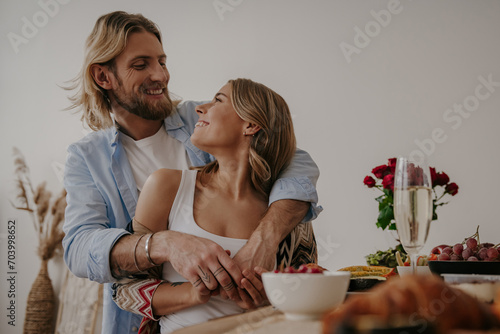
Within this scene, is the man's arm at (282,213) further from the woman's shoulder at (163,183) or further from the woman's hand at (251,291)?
the woman's shoulder at (163,183)

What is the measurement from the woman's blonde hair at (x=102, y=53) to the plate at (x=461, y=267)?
1553 mm

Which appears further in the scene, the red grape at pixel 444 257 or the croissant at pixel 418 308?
the red grape at pixel 444 257

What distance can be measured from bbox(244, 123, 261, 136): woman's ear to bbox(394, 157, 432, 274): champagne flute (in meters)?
0.71

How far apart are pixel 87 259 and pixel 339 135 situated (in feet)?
6.91

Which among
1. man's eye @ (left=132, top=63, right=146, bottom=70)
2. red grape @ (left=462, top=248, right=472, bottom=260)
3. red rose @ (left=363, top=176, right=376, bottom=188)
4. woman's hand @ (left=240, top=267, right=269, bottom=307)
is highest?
man's eye @ (left=132, top=63, right=146, bottom=70)

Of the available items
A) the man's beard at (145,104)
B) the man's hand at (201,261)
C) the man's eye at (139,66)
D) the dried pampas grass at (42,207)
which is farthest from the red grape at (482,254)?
the dried pampas grass at (42,207)

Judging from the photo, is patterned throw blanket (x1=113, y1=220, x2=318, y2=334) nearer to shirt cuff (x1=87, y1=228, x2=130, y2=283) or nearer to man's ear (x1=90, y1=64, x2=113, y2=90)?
shirt cuff (x1=87, y1=228, x2=130, y2=283)

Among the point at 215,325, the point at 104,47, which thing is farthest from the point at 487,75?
the point at 215,325

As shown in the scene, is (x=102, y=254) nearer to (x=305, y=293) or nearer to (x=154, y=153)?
(x=154, y=153)

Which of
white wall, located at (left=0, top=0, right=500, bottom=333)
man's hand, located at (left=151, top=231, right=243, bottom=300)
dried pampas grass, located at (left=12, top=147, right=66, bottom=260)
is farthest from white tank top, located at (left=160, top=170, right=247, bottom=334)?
dried pampas grass, located at (left=12, top=147, right=66, bottom=260)

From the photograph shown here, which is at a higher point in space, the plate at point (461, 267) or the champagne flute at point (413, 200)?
the champagne flute at point (413, 200)

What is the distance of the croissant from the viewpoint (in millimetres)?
435

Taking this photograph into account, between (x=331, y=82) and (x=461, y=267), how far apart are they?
8.22ft

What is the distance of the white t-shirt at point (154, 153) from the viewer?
2.00m
